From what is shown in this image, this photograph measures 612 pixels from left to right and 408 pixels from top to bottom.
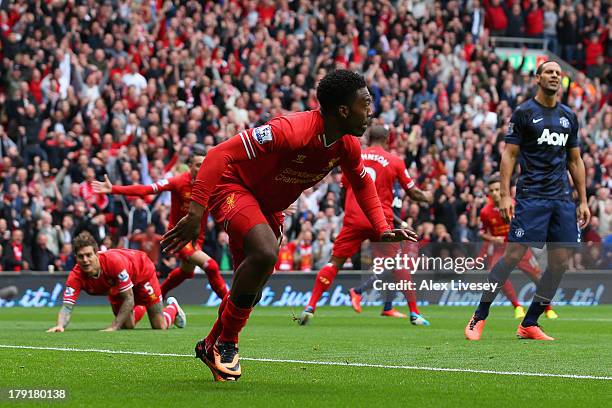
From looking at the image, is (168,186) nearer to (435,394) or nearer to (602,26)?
(435,394)

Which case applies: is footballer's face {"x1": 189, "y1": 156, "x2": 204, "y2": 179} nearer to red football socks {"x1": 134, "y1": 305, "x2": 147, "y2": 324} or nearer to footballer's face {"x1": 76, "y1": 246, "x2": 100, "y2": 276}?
red football socks {"x1": 134, "y1": 305, "x2": 147, "y2": 324}

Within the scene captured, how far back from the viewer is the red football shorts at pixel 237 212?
8.20 metres

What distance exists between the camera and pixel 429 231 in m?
24.5

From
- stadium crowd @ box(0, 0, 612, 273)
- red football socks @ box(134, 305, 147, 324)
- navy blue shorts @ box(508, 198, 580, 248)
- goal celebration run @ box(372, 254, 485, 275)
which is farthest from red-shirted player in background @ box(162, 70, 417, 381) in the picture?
stadium crowd @ box(0, 0, 612, 273)

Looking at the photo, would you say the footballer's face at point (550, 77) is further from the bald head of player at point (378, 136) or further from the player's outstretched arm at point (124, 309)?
the player's outstretched arm at point (124, 309)

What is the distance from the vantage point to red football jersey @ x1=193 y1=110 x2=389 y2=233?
805 cm

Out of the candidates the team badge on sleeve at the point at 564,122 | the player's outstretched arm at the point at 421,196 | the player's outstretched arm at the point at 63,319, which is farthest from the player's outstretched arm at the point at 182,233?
the player's outstretched arm at the point at 421,196

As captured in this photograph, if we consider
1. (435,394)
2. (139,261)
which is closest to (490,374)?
(435,394)

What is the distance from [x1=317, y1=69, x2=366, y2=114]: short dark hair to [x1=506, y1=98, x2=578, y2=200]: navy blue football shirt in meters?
4.51

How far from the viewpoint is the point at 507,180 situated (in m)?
12.2

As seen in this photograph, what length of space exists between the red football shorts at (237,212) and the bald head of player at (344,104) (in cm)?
67

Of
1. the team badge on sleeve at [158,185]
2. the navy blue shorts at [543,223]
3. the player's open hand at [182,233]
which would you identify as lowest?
the team badge on sleeve at [158,185]

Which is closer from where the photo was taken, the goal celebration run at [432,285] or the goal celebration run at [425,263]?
the goal celebration run at [425,263]

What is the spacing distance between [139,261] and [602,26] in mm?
24444
